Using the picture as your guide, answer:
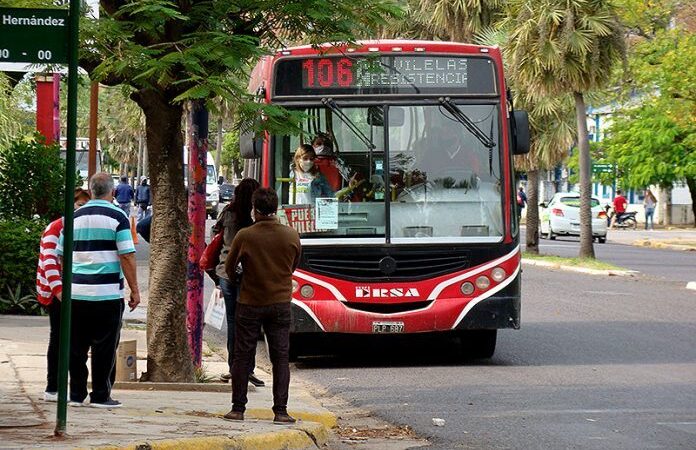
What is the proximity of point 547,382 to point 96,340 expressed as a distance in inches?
185

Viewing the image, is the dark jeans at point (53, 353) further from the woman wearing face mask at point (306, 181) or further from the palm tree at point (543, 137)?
the palm tree at point (543, 137)

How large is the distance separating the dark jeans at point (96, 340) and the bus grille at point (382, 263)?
14.1ft

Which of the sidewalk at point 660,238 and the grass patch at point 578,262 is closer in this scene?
the grass patch at point 578,262

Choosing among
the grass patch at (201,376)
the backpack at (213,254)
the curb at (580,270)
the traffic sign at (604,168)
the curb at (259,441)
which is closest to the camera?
the curb at (259,441)

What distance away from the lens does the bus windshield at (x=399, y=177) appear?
14.3 metres

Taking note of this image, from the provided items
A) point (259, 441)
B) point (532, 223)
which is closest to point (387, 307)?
point (259, 441)

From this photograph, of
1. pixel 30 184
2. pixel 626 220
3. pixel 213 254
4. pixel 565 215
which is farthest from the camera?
pixel 626 220

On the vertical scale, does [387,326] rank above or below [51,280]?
below

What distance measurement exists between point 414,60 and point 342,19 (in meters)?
3.39

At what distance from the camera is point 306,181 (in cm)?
1434

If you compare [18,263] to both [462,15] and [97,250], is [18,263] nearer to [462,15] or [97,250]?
[97,250]

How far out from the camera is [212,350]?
16109 mm

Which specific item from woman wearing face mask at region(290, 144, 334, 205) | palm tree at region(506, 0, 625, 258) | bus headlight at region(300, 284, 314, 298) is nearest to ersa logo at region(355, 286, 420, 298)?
bus headlight at region(300, 284, 314, 298)

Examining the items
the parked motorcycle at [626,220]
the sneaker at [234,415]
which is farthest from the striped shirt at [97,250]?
the parked motorcycle at [626,220]
